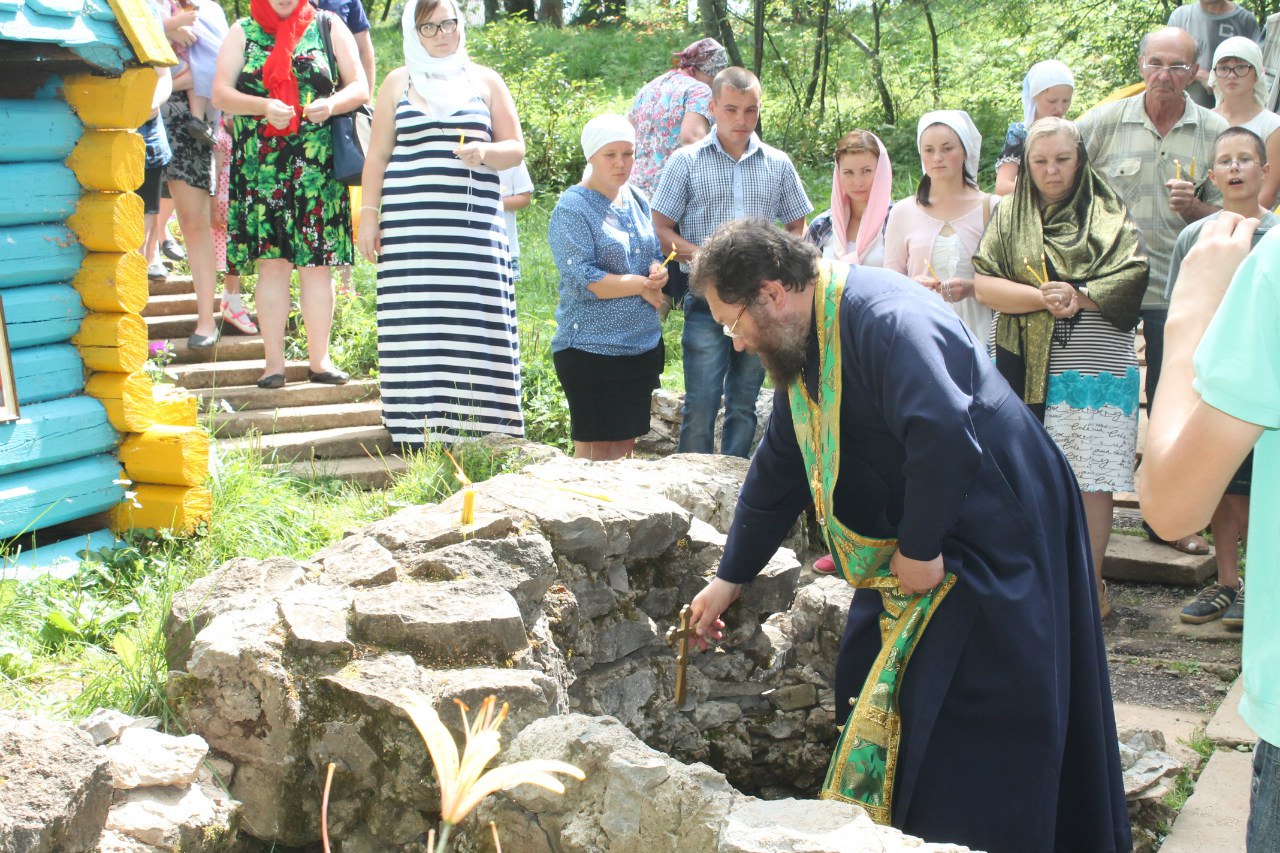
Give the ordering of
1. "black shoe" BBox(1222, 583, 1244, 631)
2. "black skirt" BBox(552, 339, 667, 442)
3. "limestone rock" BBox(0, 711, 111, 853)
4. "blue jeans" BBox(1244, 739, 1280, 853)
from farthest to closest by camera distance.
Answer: "black skirt" BBox(552, 339, 667, 442) < "black shoe" BBox(1222, 583, 1244, 631) < "limestone rock" BBox(0, 711, 111, 853) < "blue jeans" BBox(1244, 739, 1280, 853)

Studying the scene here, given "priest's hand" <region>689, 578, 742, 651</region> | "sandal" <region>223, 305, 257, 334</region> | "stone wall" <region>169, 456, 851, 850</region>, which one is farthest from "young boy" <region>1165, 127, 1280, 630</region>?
"sandal" <region>223, 305, 257, 334</region>

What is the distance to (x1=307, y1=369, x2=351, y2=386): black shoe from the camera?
6.51 metres

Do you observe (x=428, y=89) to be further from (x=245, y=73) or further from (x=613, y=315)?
(x=613, y=315)

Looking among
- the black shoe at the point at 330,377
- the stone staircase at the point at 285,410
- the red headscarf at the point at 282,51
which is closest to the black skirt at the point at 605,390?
the stone staircase at the point at 285,410

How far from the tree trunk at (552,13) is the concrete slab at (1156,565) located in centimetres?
2044

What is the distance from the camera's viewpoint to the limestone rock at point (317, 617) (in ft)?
9.84

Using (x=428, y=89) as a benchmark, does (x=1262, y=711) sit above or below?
below

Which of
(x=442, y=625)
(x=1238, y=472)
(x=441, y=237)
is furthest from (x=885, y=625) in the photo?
(x=441, y=237)

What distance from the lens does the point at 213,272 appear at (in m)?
6.62

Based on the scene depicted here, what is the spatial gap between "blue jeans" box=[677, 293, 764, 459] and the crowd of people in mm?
15

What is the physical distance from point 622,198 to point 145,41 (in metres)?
1.96

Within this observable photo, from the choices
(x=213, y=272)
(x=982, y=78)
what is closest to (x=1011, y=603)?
(x=213, y=272)

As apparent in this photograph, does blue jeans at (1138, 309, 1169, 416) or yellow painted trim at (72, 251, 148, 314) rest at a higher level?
yellow painted trim at (72, 251, 148, 314)

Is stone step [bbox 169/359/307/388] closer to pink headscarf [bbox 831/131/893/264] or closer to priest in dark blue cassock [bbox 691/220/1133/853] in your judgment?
pink headscarf [bbox 831/131/893/264]
